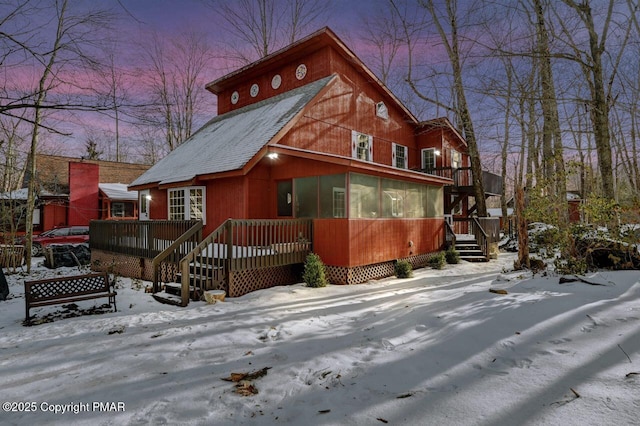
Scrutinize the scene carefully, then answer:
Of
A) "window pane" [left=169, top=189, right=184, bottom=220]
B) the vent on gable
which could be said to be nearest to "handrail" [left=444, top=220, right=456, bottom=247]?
the vent on gable

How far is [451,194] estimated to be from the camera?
56.7 feet

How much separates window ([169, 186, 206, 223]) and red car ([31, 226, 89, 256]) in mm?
8848

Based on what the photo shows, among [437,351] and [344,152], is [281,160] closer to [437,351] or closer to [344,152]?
[344,152]

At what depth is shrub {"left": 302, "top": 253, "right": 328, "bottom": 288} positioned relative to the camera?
28.4ft

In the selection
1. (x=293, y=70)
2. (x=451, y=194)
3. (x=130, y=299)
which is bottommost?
(x=130, y=299)

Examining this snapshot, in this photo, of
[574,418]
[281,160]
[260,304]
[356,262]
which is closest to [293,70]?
[281,160]

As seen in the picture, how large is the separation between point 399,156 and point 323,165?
853cm

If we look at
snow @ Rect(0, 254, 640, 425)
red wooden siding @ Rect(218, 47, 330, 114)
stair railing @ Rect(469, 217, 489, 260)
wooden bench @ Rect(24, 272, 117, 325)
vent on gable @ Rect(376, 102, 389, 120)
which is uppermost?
red wooden siding @ Rect(218, 47, 330, 114)

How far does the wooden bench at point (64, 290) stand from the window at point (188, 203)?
4.81m

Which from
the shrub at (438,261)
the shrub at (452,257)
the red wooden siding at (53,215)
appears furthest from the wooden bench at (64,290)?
the red wooden siding at (53,215)

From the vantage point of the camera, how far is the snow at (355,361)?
9.57 ft

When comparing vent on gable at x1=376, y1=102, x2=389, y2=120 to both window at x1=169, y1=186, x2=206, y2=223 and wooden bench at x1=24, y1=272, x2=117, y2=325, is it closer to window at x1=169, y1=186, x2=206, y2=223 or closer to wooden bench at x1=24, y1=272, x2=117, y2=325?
window at x1=169, y1=186, x2=206, y2=223

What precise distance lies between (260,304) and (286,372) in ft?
11.3

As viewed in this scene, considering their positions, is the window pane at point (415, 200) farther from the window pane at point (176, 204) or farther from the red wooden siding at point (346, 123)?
the window pane at point (176, 204)
